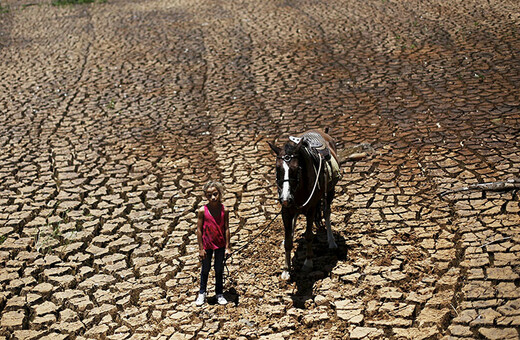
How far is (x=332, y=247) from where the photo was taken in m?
6.96

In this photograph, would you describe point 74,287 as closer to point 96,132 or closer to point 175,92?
point 96,132

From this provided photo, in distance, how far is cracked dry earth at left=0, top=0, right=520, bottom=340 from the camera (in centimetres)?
609

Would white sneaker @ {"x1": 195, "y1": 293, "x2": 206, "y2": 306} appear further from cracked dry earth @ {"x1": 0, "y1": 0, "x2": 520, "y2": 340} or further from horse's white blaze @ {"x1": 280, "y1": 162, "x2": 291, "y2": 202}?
horse's white blaze @ {"x1": 280, "y1": 162, "x2": 291, "y2": 202}

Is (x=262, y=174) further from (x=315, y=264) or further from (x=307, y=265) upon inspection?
(x=307, y=265)

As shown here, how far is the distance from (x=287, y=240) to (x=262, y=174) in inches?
113

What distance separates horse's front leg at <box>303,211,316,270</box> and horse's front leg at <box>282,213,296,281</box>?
0.60ft

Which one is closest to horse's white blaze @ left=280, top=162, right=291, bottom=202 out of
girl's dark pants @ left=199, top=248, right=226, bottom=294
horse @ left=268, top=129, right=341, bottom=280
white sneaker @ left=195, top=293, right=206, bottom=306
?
horse @ left=268, top=129, right=341, bottom=280

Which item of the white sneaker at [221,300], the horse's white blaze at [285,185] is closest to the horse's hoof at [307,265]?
the white sneaker at [221,300]

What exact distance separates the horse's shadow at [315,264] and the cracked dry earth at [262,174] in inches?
0.9

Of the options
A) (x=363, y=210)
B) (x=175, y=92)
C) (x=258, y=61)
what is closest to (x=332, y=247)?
(x=363, y=210)

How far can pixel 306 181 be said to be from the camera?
6.13 m

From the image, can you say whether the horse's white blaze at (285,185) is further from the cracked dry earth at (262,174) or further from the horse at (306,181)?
the cracked dry earth at (262,174)

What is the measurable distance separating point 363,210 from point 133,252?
3.05 metres

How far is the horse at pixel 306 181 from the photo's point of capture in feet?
19.3
